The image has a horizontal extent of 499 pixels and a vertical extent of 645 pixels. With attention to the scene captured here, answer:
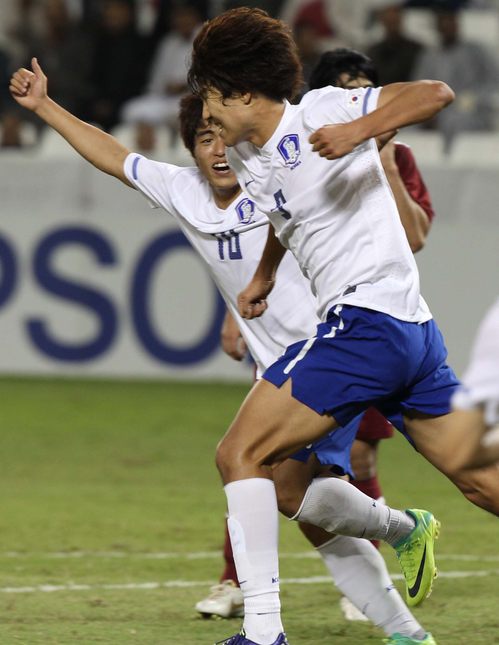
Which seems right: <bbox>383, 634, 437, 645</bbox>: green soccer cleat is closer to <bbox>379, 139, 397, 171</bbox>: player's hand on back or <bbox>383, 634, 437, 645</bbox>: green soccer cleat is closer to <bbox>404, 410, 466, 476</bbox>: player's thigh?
<bbox>404, 410, 466, 476</bbox>: player's thigh

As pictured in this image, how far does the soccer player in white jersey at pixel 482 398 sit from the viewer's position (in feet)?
7.34

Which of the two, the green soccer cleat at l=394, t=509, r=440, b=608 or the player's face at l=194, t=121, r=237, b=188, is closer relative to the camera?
the green soccer cleat at l=394, t=509, r=440, b=608

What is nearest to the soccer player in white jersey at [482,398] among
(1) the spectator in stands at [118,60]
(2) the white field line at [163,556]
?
(2) the white field line at [163,556]

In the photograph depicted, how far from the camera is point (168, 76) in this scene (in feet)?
35.4

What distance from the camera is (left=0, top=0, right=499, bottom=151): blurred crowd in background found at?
10109mm

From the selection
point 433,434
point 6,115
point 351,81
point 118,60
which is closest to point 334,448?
point 433,434

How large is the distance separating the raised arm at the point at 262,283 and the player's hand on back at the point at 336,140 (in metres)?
0.58

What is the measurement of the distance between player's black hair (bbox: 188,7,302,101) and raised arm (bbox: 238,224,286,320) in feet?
1.70

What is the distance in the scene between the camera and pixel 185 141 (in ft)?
12.2

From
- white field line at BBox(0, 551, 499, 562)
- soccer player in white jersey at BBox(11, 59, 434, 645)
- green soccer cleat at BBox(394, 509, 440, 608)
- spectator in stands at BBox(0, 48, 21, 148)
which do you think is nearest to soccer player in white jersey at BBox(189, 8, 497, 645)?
green soccer cleat at BBox(394, 509, 440, 608)

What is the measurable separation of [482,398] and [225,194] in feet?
5.11

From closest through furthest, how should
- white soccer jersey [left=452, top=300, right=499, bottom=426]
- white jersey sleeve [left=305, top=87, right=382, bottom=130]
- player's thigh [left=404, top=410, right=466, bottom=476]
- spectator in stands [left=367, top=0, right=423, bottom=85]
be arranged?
white soccer jersey [left=452, top=300, right=499, bottom=426] < white jersey sleeve [left=305, top=87, right=382, bottom=130] < player's thigh [left=404, top=410, right=466, bottom=476] < spectator in stands [left=367, top=0, right=423, bottom=85]

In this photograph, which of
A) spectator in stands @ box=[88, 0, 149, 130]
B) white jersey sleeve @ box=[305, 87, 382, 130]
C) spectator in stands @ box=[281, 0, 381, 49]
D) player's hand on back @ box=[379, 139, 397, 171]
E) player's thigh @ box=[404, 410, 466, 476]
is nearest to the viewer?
white jersey sleeve @ box=[305, 87, 382, 130]

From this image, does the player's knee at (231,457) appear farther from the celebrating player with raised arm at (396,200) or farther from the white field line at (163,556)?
the white field line at (163,556)
